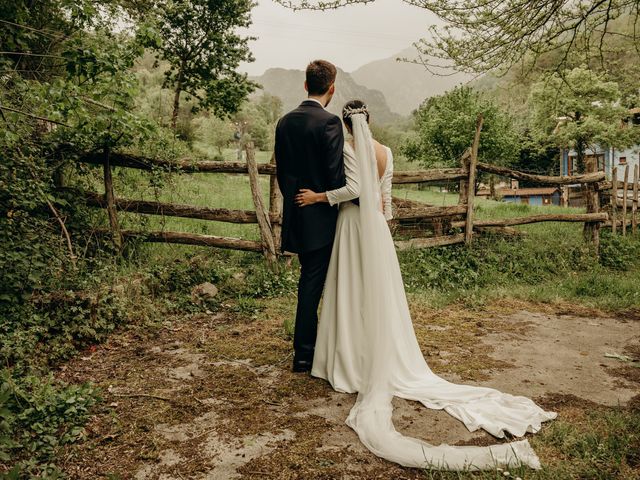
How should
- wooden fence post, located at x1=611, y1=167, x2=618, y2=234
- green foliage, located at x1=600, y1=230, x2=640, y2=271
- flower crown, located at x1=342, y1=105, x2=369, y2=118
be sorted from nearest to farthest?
flower crown, located at x1=342, y1=105, x2=369, y2=118
green foliage, located at x1=600, y1=230, x2=640, y2=271
wooden fence post, located at x1=611, y1=167, x2=618, y2=234

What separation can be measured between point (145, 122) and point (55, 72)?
423cm

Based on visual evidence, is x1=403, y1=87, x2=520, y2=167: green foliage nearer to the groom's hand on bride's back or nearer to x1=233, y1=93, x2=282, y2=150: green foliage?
the groom's hand on bride's back

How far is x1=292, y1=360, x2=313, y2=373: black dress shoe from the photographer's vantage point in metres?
3.60

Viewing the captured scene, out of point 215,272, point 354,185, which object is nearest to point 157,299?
point 215,272

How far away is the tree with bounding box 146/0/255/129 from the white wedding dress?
11.7 meters

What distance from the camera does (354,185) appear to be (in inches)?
130

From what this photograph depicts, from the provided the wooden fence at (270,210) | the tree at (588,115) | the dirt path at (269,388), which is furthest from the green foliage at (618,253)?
the tree at (588,115)

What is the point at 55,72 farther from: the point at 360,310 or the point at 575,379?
the point at 575,379

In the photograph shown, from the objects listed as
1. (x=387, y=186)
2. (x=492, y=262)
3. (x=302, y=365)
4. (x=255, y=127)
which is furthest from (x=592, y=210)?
(x=255, y=127)

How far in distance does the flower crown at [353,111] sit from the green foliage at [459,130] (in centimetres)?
1527

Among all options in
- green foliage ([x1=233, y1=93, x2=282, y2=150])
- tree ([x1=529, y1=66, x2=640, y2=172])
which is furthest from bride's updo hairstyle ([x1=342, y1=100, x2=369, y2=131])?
green foliage ([x1=233, y1=93, x2=282, y2=150])

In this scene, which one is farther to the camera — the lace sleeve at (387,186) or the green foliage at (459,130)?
the green foliage at (459,130)

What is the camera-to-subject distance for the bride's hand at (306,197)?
337 centimetres

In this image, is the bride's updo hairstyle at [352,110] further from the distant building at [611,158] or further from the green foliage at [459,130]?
the distant building at [611,158]
